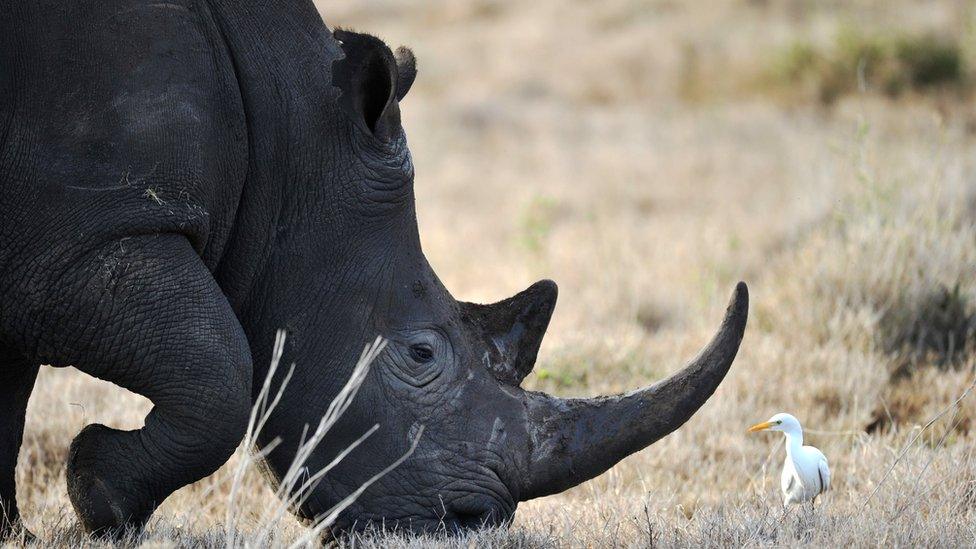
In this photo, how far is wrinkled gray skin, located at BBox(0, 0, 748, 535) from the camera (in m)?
4.34

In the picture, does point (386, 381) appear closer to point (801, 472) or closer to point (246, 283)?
point (246, 283)

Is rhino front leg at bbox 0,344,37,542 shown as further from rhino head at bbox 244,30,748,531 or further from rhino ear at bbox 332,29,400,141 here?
rhino ear at bbox 332,29,400,141

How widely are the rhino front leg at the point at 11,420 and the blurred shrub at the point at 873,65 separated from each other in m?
12.9

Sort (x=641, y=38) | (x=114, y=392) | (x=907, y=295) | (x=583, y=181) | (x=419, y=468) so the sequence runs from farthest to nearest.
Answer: (x=641, y=38) → (x=583, y=181) → (x=907, y=295) → (x=114, y=392) → (x=419, y=468)

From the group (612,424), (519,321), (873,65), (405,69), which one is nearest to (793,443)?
(612,424)

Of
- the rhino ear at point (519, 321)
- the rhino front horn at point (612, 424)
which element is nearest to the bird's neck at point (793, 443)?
the rhino front horn at point (612, 424)

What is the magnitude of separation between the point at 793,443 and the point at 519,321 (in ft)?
4.11

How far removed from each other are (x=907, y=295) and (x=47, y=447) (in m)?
4.71

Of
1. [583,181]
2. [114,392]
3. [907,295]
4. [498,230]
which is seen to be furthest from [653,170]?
[114,392]

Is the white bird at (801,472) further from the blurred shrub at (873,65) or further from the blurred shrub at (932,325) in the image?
the blurred shrub at (873,65)

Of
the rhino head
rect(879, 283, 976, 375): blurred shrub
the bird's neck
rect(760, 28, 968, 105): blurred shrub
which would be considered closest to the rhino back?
the rhino head

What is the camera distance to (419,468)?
4.76 meters

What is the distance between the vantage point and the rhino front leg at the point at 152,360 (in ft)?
14.3

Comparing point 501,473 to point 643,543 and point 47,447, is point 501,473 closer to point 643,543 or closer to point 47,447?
point 643,543
